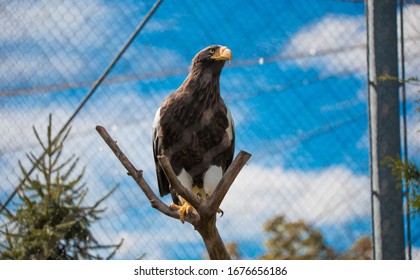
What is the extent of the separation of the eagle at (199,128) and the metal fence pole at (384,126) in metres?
0.64

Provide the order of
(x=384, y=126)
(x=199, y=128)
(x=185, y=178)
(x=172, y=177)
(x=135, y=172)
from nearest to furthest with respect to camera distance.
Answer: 1. (x=172, y=177)
2. (x=135, y=172)
3. (x=199, y=128)
4. (x=185, y=178)
5. (x=384, y=126)

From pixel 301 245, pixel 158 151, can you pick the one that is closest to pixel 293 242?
pixel 301 245

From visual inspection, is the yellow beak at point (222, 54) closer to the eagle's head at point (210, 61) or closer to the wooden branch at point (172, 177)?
the eagle's head at point (210, 61)

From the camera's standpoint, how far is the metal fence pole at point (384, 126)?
Result: 246 cm

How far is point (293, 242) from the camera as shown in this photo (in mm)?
2566

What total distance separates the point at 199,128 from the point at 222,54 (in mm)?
256

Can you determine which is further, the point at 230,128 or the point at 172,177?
the point at 230,128

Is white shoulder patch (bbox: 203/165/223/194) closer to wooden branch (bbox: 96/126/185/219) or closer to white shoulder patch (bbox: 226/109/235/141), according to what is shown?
white shoulder patch (bbox: 226/109/235/141)

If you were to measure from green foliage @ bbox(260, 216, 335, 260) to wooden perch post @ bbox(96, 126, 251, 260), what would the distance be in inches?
24.4

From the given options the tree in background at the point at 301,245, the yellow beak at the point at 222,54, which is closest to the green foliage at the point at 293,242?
the tree in background at the point at 301,245

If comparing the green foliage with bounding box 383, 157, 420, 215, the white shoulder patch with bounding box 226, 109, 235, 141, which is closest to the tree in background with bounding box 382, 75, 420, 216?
the green foliage with bounding box 383, 157, 420, 215

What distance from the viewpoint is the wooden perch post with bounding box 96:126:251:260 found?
1.75 meters

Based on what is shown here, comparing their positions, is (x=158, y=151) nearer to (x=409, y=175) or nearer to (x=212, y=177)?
(x=212, y=177)
